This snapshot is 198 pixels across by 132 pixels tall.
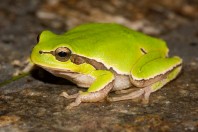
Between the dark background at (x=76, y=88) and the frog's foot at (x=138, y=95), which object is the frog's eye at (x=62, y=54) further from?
the frog's foot at (x=138, y=95)

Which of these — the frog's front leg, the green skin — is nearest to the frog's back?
the green skin

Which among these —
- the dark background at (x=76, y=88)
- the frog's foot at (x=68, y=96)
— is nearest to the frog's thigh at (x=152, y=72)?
the dark background at (x=76, y=88)

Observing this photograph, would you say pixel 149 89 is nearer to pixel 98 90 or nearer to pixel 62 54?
pixel 98 90

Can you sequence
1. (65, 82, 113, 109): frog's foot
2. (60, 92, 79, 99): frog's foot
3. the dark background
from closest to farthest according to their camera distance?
the dark background
(65, 82, 113, 109): frog's foot
(60, 92, 79, 99): frog's foot

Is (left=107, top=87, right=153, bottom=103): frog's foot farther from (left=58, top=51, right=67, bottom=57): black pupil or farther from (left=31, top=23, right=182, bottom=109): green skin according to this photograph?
(left=58, top=51, right=67, bottom=57): black pupil

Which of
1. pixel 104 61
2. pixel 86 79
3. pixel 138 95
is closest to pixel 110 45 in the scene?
pixel 104 61

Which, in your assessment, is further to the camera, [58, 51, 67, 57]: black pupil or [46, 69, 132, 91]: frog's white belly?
[46, 69, 132, 91]: frog's white belly

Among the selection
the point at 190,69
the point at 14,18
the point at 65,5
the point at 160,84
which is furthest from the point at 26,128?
the point at 65,5
